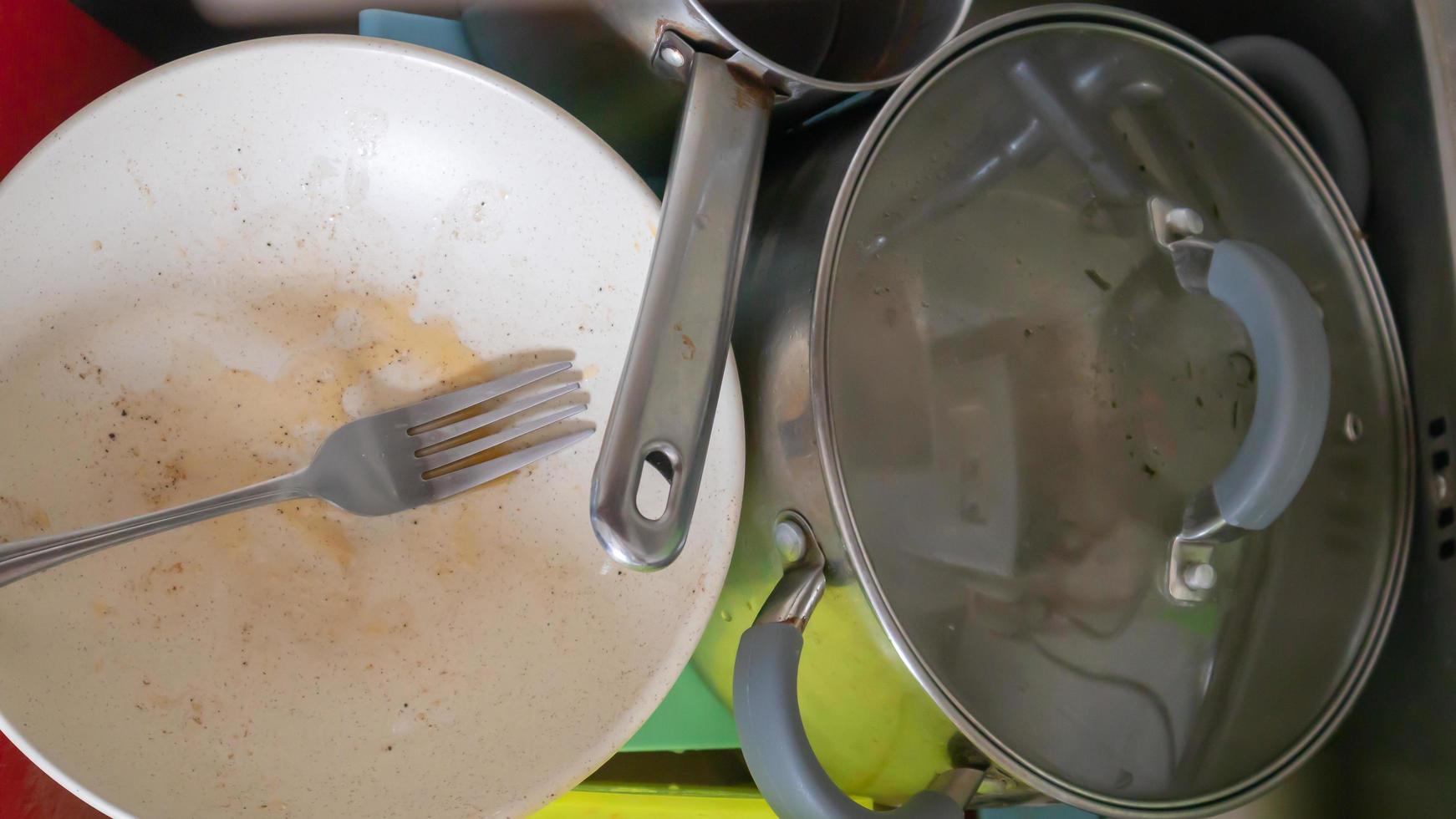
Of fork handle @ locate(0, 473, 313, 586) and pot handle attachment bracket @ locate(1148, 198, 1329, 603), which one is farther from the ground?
pot handle attachment bracket @ locate(1148, 198, 1329, 603)

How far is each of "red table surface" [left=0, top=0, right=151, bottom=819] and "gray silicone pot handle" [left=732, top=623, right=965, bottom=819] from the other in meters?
0.38

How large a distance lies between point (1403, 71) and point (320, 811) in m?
0.72

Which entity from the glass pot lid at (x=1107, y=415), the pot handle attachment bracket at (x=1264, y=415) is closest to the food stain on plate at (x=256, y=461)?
the glass pot lid at (x=1107, y=415)

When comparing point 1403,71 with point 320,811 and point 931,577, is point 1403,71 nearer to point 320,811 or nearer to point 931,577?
point 931,577

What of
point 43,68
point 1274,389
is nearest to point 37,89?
Answer: point 43,68

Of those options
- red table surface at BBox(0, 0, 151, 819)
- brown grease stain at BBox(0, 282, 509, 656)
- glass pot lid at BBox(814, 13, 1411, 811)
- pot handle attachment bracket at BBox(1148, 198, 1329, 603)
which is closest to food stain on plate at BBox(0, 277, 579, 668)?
brown grease stain at BBox(0, 282, 509, 656)

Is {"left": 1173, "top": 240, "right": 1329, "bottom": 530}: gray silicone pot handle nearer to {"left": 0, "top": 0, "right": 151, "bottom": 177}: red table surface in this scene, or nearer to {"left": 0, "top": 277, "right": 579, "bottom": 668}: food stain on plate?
{"left": 0, "top": 277, "right": 579, "bottom": 668}: food stain on plate

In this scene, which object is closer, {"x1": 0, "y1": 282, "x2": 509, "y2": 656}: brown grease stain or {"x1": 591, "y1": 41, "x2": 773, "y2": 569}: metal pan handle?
{"x1": 591, "y1": 41, "x2": 773, "y2": 569}: metal pan handle

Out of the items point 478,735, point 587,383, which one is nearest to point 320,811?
point 478,735

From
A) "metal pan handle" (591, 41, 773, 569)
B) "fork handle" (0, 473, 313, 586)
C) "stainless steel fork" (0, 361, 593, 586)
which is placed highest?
"metal pan handle" (591, 41, 773, 569)

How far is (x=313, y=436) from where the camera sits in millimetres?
495

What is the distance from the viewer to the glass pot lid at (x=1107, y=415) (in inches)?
15.1

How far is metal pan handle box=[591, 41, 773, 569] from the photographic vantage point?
1.07ft

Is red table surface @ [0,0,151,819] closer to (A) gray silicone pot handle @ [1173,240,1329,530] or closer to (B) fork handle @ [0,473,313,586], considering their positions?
(B) fork handle @ [0,473,313,586]
